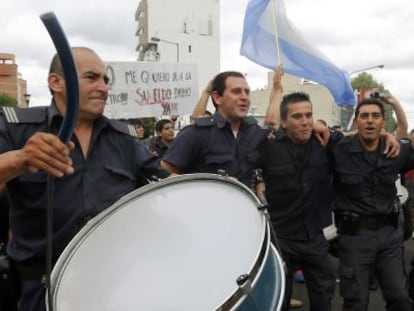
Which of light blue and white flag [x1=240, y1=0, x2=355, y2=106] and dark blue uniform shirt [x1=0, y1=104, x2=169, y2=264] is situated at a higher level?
light blue and white flag [x1=240, y1=0, x2=355, y2=106]

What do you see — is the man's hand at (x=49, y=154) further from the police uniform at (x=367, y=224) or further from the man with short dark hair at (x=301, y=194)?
the police uniform at (x=367, y=224)

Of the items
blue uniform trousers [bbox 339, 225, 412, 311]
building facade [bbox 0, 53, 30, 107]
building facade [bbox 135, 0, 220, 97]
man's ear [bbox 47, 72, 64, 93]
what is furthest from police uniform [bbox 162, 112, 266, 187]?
building facade [bbox 0, 53, 30, 107]

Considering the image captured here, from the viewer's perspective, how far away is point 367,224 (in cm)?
371

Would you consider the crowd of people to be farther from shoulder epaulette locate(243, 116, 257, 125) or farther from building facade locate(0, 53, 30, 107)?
building facade locate(0, 53, 30, 107)

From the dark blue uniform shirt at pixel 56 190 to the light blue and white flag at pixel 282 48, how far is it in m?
3.68

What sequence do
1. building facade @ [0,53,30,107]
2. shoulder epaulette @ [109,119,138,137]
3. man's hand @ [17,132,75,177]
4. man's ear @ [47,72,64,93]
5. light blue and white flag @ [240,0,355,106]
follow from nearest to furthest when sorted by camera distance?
man's hand @ [17,132,75,177]
man's ear @ [47,72,64,93]
shoulder epaulette @ [109,119,138,137]
light blue and white flag @ [240,0,355,106]
building facade @ [0,53,30,107]

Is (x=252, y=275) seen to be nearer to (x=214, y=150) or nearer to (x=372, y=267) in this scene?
(x=214, y=150)

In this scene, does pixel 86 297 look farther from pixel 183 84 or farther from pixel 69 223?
pixel 183 84

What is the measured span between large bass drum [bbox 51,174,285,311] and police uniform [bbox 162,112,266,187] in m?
1.54

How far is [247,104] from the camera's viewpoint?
366cm

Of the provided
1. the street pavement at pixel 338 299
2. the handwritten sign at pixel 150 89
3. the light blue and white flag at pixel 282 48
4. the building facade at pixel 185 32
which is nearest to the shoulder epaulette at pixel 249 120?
the light blue and white flag at pixel 282 48

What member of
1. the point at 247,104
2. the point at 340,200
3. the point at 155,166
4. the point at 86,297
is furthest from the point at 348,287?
the point at 86,297

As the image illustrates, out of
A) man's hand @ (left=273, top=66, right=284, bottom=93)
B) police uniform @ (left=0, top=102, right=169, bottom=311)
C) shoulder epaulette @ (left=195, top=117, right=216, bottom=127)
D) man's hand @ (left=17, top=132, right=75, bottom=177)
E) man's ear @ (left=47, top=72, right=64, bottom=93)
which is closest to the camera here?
man's hand @ (left=17, top=132, right=75, bottom=177)

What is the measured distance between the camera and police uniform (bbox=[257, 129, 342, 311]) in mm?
3828
